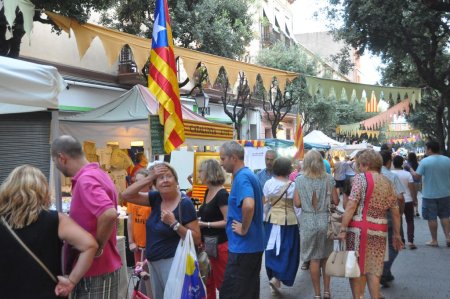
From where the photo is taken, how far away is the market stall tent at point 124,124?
27.7 ft

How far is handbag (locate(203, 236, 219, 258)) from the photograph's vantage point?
15.7 feet

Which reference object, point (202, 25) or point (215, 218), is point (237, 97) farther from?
point (215, 218)

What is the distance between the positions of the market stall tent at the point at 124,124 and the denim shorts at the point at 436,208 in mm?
4096

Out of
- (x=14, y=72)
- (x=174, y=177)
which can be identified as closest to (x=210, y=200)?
(x=174, y=177)

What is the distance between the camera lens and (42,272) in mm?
2756

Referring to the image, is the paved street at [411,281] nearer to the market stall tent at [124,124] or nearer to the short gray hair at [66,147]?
the market stall tent at [124,124]

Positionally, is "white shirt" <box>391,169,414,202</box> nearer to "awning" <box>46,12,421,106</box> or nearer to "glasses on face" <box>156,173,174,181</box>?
"awning" <box>46,12,421,106</box>

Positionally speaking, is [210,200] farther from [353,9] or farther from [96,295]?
[353,9]

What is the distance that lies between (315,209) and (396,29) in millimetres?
10742

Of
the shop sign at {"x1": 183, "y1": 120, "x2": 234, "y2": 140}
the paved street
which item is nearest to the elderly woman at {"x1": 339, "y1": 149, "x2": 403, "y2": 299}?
the paved street

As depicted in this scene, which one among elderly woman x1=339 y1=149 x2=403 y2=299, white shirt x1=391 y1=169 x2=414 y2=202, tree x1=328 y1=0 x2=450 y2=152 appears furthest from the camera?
tree x1=328 y1=0 x2=450 y2=152

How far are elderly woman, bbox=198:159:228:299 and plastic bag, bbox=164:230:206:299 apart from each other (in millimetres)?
855

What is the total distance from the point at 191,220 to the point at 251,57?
1257 inches

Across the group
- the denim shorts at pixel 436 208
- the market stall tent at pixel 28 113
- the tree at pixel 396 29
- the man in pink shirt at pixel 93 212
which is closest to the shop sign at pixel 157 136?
the market stall tent at pixel 28 113
